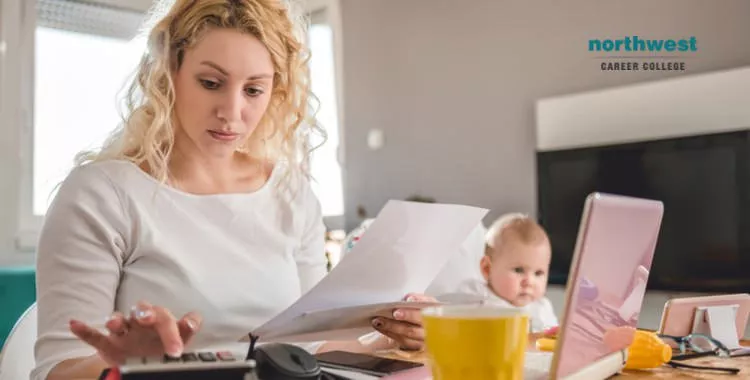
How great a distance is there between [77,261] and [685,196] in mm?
2380

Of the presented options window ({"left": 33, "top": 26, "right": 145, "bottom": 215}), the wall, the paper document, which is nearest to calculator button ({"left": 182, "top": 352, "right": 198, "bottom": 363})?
the paper document

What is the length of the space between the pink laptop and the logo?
92.2 inches

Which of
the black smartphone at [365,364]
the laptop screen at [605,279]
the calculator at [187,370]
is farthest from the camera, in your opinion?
the black smartphone at [365,364]

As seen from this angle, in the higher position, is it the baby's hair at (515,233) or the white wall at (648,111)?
the white wall at (648,111)

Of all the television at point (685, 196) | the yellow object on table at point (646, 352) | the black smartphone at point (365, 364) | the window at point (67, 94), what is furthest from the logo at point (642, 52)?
the window at point (67, 94)

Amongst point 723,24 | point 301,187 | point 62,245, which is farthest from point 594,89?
point 62,245

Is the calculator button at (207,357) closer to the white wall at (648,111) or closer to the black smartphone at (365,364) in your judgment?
the black smartphone at (365,364)

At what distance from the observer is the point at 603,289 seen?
26.3 inches

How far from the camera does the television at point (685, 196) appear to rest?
8.39ft

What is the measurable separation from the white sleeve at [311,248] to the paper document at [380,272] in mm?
317

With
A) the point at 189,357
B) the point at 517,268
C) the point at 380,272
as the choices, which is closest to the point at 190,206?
the point at 380,272

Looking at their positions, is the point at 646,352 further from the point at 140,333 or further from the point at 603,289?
the point at 140,333

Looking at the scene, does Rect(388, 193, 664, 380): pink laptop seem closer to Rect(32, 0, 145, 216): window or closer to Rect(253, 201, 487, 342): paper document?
Rect(253, 201, 487, 342): paper document

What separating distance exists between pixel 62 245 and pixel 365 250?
0.41 meters
